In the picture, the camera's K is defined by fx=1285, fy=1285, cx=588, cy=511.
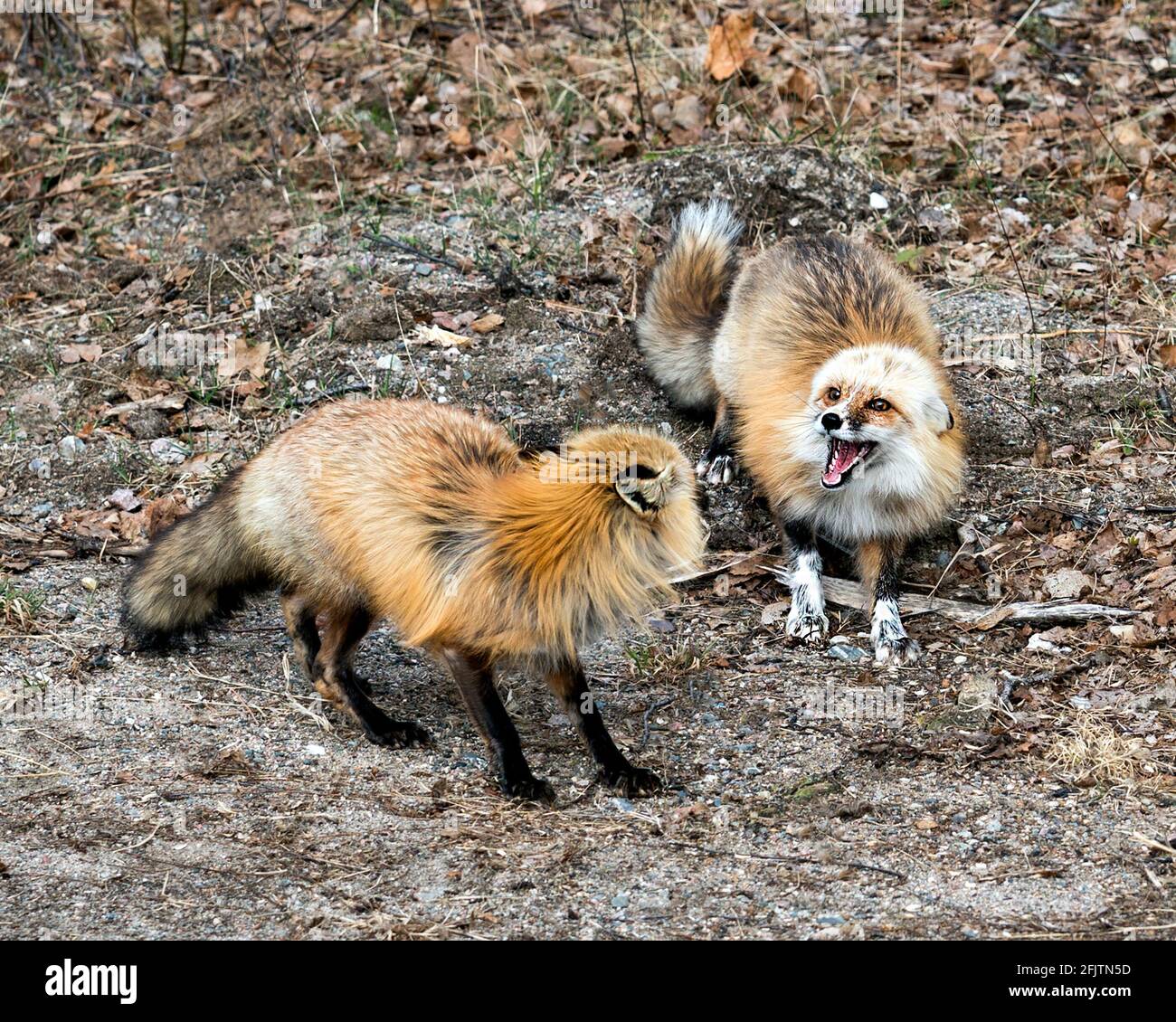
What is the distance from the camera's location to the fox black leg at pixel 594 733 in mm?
4891

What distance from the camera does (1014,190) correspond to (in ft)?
29.1

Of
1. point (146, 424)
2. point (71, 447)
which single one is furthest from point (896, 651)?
point (71, 447)

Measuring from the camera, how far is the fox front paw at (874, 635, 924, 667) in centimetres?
595

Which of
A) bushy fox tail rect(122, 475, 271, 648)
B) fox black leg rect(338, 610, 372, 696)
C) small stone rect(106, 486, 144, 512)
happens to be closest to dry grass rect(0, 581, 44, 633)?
bushy fox tail rect(122, 475, 271, 648)

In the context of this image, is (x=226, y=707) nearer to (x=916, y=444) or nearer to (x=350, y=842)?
(x=350, y=842)

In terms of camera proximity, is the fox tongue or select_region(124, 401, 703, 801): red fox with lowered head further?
the fox tongue

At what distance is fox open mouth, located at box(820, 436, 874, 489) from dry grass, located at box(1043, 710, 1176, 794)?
1503 mm

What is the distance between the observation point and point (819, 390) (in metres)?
6.04

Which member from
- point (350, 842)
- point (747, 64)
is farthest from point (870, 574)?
point (747, 64)

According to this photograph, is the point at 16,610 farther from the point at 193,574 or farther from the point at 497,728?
the point at 497,728

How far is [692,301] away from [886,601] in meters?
2.25

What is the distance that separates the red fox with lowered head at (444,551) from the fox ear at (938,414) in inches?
68.7

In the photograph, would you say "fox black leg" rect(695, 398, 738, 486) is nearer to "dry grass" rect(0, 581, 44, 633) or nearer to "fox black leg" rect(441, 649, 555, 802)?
"fox black leg" rect(441, 649, 555, 802)

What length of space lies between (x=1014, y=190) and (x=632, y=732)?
17.8ft
